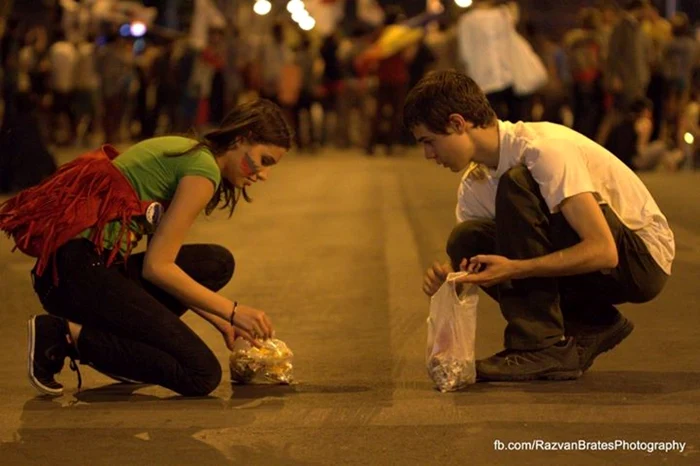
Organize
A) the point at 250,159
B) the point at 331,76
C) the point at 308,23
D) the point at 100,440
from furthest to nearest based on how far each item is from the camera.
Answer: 1. the point at 308,23
2. the point at 331,76
3. the point at 250,159
4. the point at 100,440

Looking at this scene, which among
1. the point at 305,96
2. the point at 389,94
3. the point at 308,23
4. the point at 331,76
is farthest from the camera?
the point at 308,23

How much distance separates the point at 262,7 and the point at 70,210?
937 inches

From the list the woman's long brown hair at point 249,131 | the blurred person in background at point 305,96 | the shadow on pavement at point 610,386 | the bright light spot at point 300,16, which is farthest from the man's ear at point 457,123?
the bright light spot at point 300,16

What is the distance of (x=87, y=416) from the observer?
200 inches

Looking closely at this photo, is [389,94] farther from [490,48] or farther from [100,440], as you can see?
[100,440]

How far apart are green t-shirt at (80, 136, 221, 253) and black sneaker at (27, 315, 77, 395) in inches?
14.0

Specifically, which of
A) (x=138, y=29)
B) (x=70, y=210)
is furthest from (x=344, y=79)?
(x=70, y=210)

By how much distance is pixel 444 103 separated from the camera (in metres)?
5.26

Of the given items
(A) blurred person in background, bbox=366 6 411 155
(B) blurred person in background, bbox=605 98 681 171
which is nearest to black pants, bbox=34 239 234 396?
(B) blurred person in background, bbox=605 98 681 171

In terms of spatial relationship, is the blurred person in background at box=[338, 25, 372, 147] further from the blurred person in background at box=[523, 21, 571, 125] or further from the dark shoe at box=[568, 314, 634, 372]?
the dark shoe at box=[568, 314, 634, 372]

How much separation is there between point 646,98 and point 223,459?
51.5 ft

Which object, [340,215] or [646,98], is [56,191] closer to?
[340,215]

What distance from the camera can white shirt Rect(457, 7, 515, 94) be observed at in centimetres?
1568

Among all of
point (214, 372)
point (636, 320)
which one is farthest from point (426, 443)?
point (636, 320)
